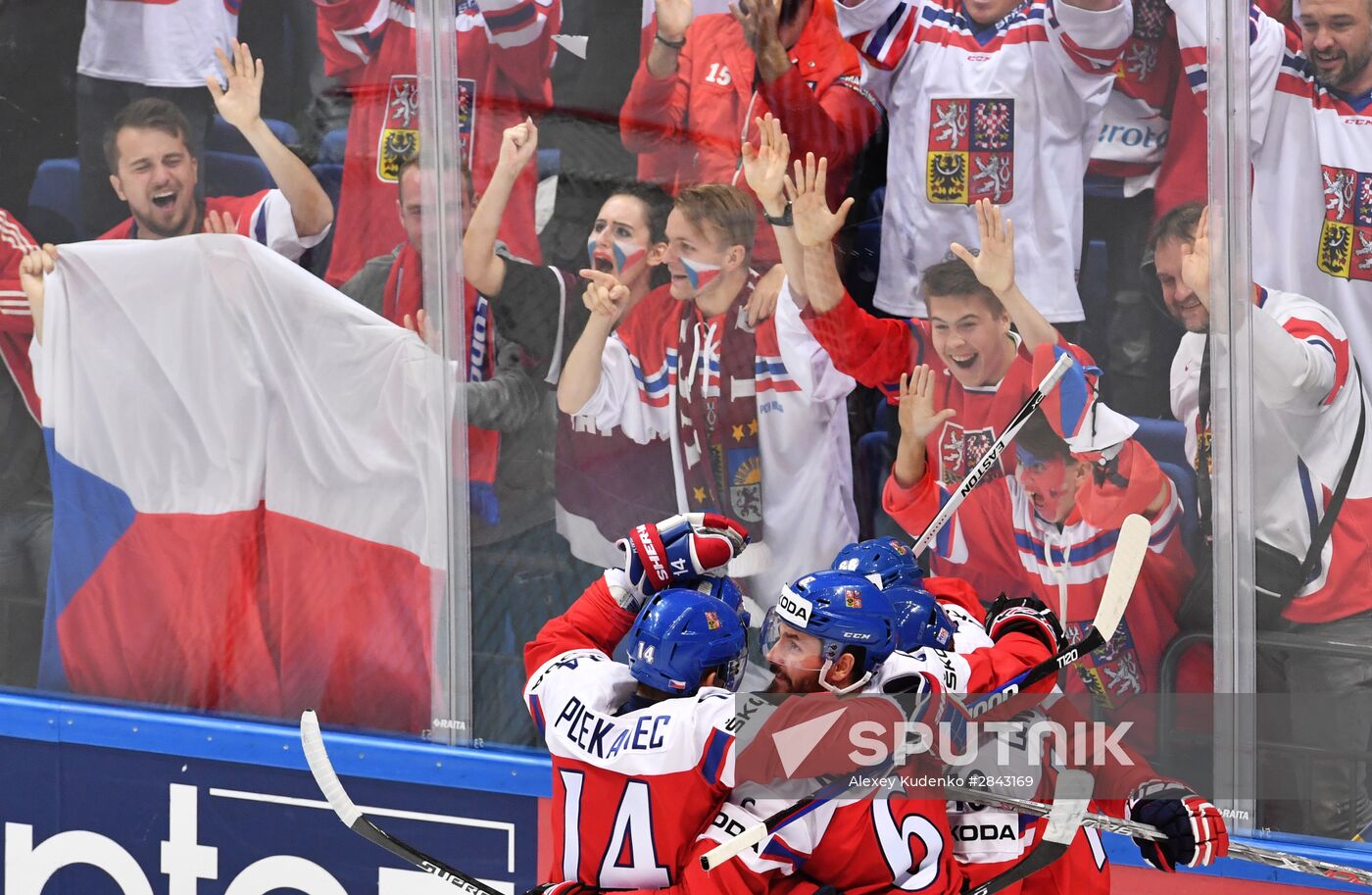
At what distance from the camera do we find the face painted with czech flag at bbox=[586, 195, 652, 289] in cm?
364

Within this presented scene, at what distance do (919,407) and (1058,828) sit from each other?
4.12ft

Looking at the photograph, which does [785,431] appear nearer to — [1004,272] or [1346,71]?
[1004,272]

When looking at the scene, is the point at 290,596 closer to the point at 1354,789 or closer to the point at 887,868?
the point at 887,868

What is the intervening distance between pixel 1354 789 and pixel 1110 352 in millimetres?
987

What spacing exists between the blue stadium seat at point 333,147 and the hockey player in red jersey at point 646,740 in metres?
1.71

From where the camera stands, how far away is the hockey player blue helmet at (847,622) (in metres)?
2.51

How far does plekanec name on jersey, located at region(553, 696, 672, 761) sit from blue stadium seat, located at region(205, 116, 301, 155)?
6.51 feet

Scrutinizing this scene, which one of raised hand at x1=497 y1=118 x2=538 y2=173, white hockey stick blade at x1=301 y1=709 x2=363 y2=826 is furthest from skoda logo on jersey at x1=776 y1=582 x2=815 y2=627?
raised hand at x1=497 y1=118 x2=538 y2=173

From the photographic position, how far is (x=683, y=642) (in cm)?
250

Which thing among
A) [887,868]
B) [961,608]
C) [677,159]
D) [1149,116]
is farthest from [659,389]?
[887,868]

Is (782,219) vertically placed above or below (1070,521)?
above

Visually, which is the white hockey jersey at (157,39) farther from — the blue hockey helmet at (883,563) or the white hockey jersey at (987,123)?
the blue hockey helmet at (883,563)

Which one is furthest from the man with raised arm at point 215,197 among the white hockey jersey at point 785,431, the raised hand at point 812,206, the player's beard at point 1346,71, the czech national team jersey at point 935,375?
the player's beard at point 1346,71

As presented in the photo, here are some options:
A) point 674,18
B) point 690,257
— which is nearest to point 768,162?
point 690,257
